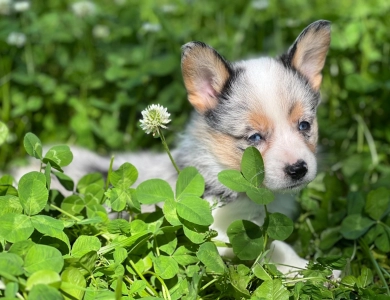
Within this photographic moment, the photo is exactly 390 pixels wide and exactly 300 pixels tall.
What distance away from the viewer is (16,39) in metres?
4.78

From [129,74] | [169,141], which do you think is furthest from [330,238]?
[129,74]

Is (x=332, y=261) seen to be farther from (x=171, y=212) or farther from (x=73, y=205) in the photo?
(x=73, y=205)

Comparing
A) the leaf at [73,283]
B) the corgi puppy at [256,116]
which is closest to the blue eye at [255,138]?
the corgi puppy at [256,116]

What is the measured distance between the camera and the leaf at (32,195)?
2668 millimetres

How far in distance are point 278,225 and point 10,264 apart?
122cm

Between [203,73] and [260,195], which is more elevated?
[203,73]

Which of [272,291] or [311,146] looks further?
[311,146]

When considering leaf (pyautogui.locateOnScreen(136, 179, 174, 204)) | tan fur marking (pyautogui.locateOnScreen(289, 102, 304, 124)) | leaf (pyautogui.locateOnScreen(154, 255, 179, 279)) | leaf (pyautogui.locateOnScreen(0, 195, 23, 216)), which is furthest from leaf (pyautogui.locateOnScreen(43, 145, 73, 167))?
tan fur marking (pyautogui.locateOnScreen(289, 102, 304, 124))

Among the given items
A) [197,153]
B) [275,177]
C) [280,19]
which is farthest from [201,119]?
[280,19]

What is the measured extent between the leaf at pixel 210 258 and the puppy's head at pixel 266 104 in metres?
0.51

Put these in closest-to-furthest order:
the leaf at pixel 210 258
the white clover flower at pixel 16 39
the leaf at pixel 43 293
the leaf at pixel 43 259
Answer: the leaf at pixel 43 293 < the leaf at pixel 43 259 < the leaf at pixel 210 258 < the white clover flower at pixel 16 39

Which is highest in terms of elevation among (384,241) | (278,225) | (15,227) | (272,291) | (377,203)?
(15,227)

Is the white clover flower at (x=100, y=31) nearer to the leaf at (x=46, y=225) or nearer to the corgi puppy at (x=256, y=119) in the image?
the corgi puppy at (x=256, y=119)

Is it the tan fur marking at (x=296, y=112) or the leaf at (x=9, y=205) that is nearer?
the leaf at (x=9, y=205)
